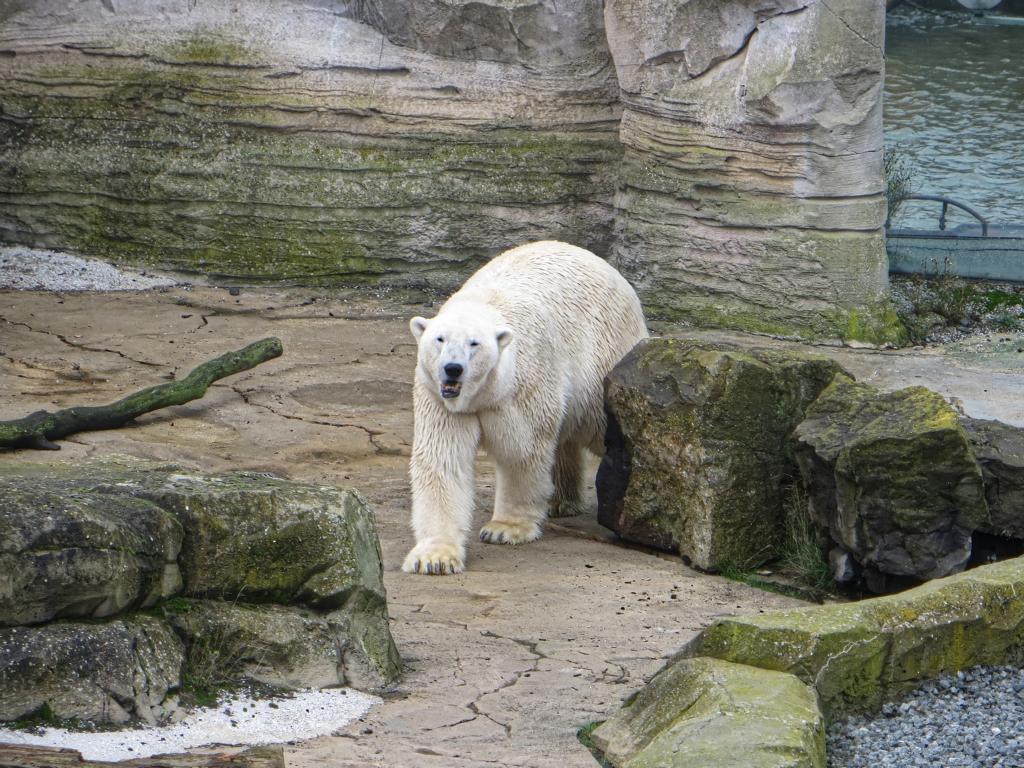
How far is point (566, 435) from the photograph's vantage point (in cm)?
612

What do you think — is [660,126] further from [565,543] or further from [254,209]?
[565,543]

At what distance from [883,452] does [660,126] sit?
14.4ft

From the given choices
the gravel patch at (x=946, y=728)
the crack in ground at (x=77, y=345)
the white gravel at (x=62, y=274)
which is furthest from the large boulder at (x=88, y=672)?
the white gravel at (x=62, y=274)

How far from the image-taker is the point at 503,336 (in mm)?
5480

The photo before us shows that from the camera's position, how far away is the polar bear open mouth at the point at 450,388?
5.29 m

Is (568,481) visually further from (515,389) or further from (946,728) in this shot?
(946,728)

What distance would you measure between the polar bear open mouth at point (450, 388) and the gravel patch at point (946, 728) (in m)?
2.21

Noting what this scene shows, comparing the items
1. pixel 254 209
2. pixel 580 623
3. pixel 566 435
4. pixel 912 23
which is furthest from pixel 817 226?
pixel 912 23

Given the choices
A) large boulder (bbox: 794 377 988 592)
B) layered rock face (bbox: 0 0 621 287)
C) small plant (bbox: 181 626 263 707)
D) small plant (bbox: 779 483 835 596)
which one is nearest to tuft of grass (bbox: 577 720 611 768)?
small plant (bbox: 181 626 263 707)

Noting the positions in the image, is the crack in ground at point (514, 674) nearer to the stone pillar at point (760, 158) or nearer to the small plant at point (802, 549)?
the small plant at point (802, 549)

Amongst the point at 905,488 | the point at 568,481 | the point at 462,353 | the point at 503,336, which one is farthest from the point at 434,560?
the point at 905,488

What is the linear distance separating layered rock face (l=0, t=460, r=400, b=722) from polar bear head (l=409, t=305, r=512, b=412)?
1.36 metres

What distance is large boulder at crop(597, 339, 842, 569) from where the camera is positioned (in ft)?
17.5

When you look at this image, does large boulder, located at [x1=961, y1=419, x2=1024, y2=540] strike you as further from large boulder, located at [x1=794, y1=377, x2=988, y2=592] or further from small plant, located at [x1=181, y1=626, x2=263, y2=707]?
small plant, located at [x1=181, y1=626, x2=263, y2=707]
